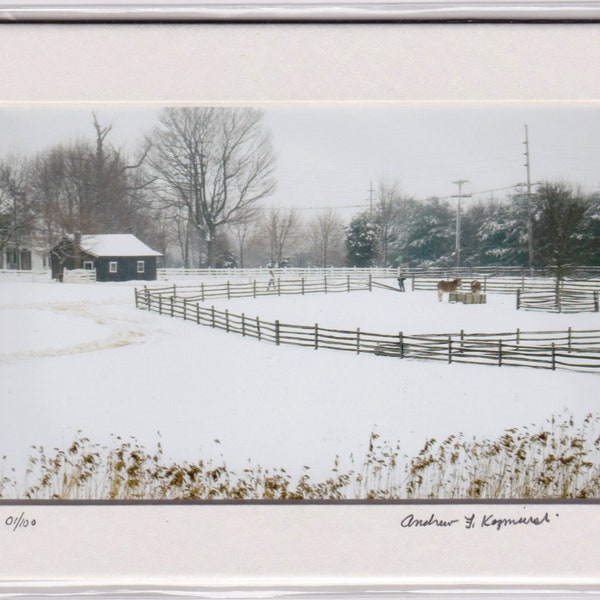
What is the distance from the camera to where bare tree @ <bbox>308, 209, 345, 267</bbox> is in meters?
3.70

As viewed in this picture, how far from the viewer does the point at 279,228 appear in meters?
3.68

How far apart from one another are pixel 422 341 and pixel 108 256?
2.18m

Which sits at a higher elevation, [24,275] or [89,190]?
[89,190]

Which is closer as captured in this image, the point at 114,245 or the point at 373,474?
the point at 373,474

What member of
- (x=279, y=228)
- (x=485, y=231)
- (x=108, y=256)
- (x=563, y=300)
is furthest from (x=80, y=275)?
(x=563, y=300)

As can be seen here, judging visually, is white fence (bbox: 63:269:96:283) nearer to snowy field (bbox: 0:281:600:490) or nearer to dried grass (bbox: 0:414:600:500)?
snowy field (bbox: 0:281:600:490)

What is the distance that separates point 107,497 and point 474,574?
2266 mm

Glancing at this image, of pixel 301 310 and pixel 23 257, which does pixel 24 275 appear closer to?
pixel 23 257

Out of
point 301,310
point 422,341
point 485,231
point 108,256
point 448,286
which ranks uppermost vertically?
point 485,231

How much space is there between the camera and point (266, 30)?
3.41 metres

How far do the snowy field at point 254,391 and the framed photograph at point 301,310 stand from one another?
0.01m

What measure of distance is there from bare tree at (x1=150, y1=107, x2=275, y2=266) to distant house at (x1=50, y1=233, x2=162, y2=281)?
0.40 metres
